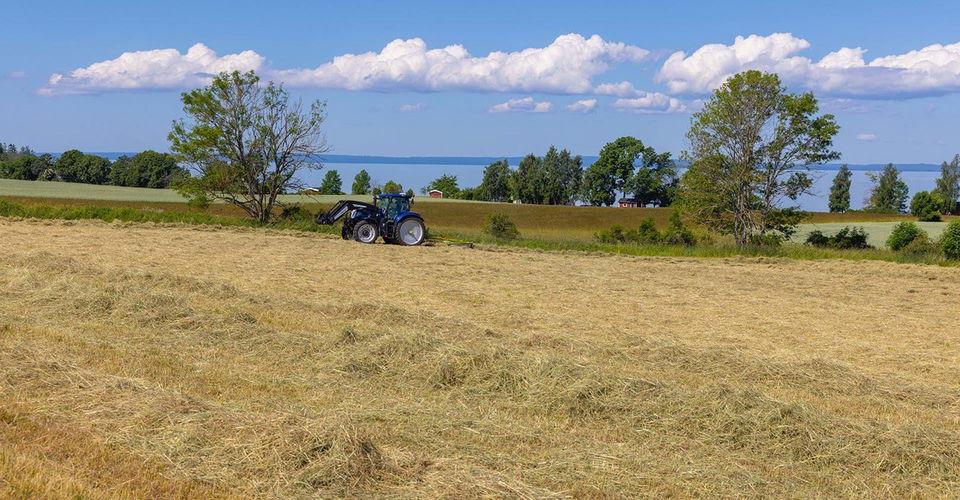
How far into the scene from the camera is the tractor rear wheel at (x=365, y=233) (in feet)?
91.7

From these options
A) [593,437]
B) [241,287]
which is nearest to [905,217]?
[241,287]

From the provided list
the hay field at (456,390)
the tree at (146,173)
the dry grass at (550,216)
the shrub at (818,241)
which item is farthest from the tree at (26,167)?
the hay field at (456,390)

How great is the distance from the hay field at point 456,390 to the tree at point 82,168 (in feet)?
285

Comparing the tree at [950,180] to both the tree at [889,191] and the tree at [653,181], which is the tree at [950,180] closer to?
the tree at [889,191]

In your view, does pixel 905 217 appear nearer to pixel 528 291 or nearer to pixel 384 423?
pixel 528 291

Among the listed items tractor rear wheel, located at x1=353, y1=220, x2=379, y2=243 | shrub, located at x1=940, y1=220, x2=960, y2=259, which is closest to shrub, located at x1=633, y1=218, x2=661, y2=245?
shrub, located at x1=940, y1=220, x2=960, y2=259

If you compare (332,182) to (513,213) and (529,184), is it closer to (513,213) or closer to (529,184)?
(529,184)

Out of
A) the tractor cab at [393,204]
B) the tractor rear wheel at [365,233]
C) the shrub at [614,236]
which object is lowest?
the shrub at [614,236]

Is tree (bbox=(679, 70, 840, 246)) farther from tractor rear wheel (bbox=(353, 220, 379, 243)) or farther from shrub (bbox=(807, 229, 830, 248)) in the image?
tractor rear wheel (bbox=(353, 220, 379, 243))

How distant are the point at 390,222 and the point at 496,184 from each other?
89.6 metres

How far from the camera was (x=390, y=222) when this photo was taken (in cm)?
2769

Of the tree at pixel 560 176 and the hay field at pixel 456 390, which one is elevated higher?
the tree at pixel 560 176

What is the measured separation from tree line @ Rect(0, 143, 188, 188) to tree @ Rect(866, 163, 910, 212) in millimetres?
88659

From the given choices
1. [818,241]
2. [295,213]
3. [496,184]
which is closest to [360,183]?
[496,184]
